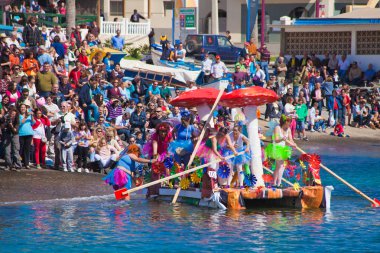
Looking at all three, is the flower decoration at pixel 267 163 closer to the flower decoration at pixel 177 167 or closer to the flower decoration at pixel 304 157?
the flower decoration at pixel 304 157

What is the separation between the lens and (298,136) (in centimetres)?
3844

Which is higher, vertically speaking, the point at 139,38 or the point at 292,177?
the point at 139,38

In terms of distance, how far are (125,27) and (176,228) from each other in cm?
3587

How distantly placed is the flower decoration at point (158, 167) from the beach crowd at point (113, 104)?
168mm

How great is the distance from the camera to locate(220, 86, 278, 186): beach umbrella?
22844 millimetres

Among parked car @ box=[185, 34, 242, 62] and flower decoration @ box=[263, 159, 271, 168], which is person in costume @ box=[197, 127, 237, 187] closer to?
A: flower decoration @ box=[263, 159, 271, 168]

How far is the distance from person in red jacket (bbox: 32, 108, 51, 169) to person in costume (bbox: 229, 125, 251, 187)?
5.09m

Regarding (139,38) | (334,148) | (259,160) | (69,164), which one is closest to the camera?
(259,160)

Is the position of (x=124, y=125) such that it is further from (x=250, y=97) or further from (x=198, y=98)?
(x=250, y=97)

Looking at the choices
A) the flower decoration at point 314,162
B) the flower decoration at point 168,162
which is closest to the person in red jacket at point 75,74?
the flower decoration at point 168,162

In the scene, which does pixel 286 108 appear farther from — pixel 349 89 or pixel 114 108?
pixel 114 108

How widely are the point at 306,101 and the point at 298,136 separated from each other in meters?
2.46

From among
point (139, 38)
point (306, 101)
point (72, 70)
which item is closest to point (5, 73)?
point (72, 70)

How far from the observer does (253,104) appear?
914 inches
